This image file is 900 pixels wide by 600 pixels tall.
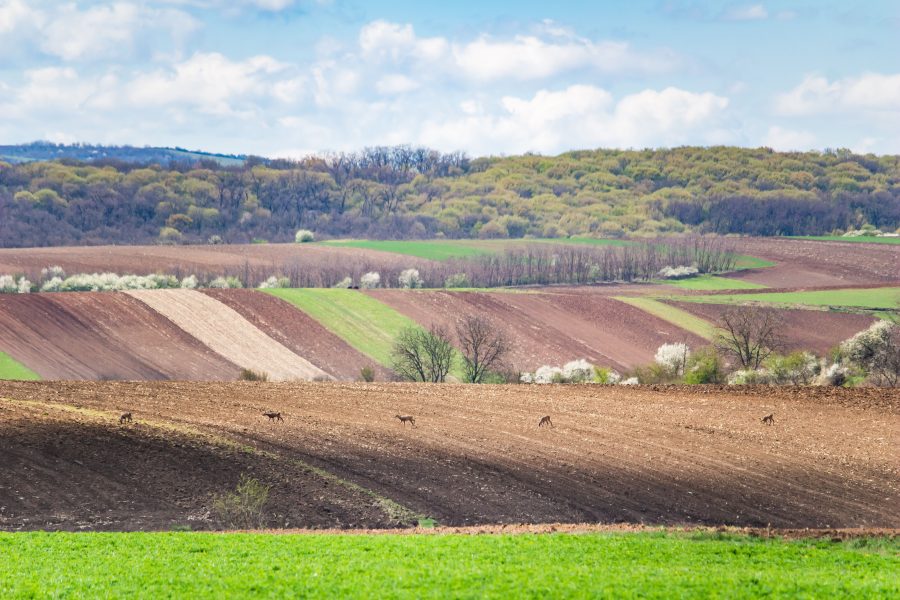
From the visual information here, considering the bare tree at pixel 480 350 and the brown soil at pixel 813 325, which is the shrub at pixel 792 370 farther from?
the bare tree at pixel 480 350

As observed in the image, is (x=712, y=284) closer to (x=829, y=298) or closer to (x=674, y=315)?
(x=829, y=298)

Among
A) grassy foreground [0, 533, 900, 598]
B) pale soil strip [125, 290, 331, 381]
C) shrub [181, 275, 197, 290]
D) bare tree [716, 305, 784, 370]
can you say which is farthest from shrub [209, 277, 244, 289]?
grassy foreground [0, 533, 900, 598]

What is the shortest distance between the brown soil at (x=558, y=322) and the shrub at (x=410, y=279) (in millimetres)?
20092

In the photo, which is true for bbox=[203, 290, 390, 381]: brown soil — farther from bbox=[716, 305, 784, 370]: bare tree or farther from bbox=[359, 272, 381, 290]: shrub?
bbox=[359, 272, 381, 290]: shrub

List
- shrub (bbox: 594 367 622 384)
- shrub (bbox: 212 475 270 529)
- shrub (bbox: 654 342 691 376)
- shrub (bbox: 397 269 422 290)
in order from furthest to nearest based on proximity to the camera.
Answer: shrub (bbox: 397 269 422 290), shrub (bbox: 654 342 691 376), shrub (bbox: 594 367 622 384), shrub (bbox: 212 475 270 529)

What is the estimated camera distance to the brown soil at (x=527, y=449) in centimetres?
3241

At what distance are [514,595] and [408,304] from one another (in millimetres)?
78164

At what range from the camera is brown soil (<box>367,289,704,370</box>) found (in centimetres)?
8512

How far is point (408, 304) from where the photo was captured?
97.2m

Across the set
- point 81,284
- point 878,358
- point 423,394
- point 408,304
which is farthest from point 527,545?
point 81,284

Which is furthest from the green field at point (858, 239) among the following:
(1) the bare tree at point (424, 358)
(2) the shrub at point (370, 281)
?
(1) the bare tree at point (424, 358)

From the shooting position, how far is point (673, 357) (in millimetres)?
78500

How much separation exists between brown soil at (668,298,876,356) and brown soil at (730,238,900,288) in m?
27.5

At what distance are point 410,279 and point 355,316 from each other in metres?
32.4
